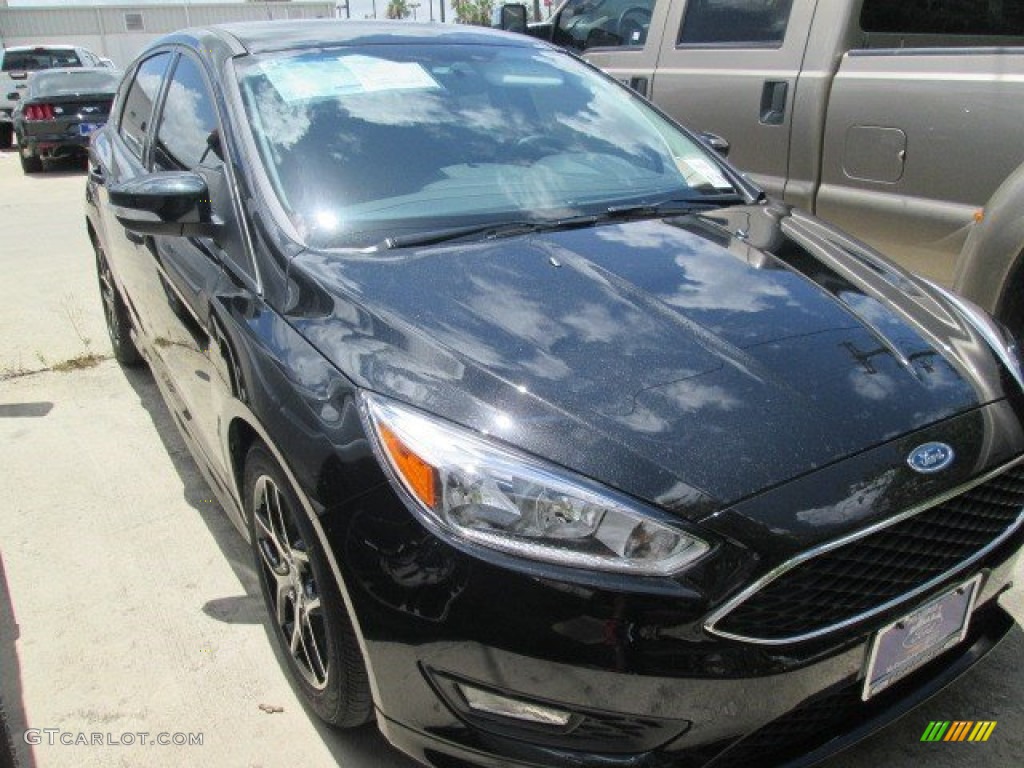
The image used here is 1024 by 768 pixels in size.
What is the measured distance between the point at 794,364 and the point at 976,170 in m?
1.98

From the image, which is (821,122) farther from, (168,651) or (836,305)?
(168,651)

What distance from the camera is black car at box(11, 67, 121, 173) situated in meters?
12.7

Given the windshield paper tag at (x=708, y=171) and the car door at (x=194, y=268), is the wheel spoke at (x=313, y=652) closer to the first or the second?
the car door at (x=194, y=268)

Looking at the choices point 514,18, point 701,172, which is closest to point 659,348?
point 701,172

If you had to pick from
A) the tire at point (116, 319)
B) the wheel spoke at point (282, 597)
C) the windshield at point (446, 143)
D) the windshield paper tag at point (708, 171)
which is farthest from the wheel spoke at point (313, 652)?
the tire at point (116, 319)

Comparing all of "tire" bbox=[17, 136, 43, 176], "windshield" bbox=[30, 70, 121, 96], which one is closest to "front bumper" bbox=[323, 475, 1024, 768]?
"windshield" bbox=[30, 70, 121, 96]

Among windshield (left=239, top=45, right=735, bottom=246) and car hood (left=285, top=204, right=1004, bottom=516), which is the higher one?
windshield (left=239, top=45, right=735, bottom=246)

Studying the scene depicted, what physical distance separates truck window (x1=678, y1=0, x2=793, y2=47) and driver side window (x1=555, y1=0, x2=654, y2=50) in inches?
15.0

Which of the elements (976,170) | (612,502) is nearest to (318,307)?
(612,502)

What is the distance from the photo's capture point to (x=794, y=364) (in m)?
2.06

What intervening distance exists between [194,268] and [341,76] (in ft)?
2.52

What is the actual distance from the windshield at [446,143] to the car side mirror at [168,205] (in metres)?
0.23

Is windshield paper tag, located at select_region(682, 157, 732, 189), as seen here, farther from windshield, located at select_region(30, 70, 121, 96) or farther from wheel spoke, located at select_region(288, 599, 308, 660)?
windshield, located at select_region(30, 70, 121, 96)

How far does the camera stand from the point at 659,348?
2.10 meters
